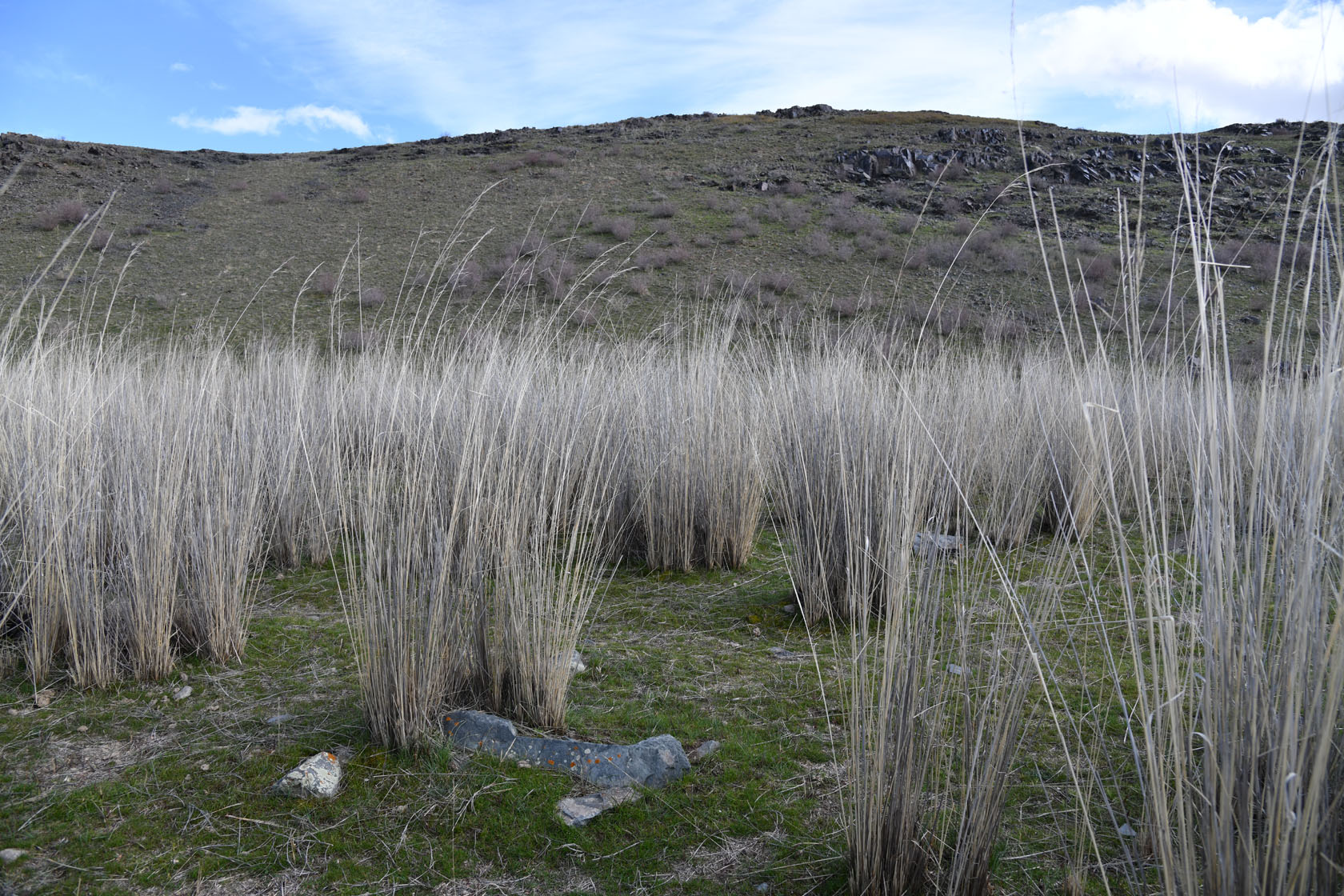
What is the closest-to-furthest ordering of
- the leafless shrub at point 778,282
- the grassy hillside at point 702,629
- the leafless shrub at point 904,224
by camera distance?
1. the grassy hillside at point 702,629
2. the leafless shrub at point 778,282
3. the leafless shrub at point 904,224

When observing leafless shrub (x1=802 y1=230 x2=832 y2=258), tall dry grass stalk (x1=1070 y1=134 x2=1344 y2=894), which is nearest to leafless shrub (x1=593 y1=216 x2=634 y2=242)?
leafless shrub (x1=802 y1=230 x2=832 y2=258)

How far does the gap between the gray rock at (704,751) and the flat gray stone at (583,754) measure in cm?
4

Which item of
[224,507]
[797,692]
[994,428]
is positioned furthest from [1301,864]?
[994,428]

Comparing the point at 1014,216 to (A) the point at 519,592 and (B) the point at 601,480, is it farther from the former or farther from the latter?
(A) the point at 519,592

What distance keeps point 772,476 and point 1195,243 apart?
3208 mm

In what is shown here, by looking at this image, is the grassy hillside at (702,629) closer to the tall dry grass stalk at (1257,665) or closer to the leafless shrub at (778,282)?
the tall dry grass stalk at (1257,665)

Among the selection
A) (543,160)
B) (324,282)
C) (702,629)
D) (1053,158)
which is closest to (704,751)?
(702,629)

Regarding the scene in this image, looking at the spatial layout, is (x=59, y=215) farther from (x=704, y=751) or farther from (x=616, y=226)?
(x=704, y=751)

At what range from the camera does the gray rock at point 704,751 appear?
89.4 inches

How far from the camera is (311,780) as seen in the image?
2043mm

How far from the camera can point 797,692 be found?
2.70 m

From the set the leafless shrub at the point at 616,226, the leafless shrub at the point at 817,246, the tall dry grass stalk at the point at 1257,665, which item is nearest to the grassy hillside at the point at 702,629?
the tall dry grass stalk at the point at 1257,665

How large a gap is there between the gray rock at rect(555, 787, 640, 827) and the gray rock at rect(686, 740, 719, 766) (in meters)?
0.24

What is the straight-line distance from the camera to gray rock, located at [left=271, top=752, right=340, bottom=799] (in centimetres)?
203
